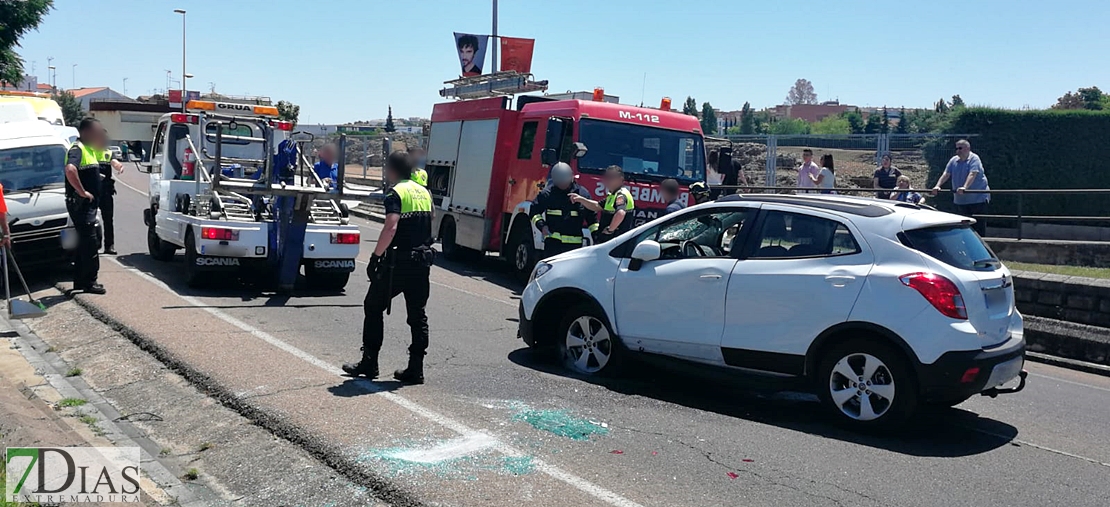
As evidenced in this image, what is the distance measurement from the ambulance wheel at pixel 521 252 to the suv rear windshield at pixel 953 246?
753 cm

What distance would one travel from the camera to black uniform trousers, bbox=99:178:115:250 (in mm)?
13625

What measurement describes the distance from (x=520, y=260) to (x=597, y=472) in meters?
8.78

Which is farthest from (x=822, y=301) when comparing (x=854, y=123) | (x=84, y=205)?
(x=854, y=123)

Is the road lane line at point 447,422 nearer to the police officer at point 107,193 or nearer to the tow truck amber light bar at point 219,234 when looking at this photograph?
the tow truck amber light bar at point 219,234

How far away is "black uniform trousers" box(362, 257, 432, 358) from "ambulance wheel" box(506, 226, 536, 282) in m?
6.40

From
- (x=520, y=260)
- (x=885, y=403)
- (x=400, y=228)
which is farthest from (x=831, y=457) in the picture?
(x=520, y=260)

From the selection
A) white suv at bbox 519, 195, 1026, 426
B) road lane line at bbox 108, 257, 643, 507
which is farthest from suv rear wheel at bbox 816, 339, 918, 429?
road lane line at bbox 108, 257, 643, 507

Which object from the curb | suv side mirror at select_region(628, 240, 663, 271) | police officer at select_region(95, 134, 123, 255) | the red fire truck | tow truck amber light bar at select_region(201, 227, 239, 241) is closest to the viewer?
the curb

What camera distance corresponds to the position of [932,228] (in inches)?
265

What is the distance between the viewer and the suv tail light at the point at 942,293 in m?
6.26

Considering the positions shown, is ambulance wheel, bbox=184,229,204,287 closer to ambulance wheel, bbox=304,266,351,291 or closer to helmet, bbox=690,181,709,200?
ambulance wheel, bbox=304,266,351,291

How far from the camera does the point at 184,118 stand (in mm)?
13273

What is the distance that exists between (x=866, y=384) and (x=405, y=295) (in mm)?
3370

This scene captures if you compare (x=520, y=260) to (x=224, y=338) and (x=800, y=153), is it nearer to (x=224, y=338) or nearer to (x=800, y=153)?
(x=224, y=338)
